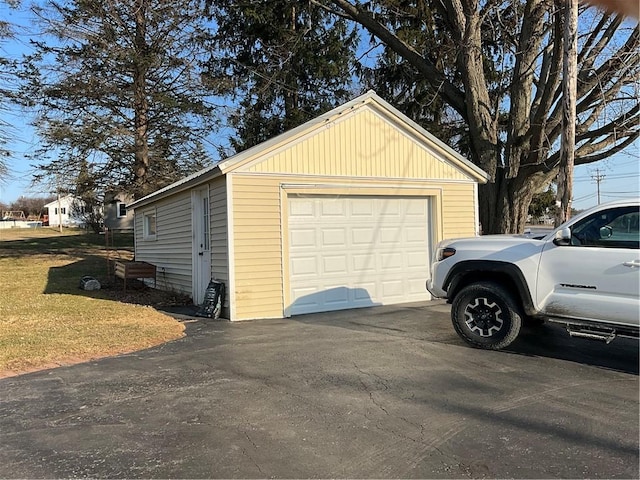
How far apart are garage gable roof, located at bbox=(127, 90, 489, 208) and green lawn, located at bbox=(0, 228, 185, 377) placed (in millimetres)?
2835

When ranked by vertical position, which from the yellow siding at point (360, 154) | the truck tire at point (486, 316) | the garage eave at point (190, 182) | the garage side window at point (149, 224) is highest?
the yellow siding at point (360, 154)

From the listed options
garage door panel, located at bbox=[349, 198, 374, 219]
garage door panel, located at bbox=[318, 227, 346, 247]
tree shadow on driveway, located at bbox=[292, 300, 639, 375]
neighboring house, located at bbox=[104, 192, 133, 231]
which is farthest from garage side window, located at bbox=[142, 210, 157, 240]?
neighboring house, located at bbox=[104, 192, 133, 231]

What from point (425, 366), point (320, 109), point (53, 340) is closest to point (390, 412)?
point (425, 366)

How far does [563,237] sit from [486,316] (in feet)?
4.70

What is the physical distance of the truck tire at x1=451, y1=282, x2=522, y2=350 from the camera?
6.48m

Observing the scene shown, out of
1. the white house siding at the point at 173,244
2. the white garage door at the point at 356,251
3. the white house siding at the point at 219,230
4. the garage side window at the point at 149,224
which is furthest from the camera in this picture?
the garage side window at the point at 149,224

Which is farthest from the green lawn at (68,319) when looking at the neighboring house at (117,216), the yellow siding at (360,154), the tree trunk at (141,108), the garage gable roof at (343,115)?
the neighboring house at (117,216)

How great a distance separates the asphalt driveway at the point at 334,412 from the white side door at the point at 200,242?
3.99 meters

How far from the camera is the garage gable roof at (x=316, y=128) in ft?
31.0

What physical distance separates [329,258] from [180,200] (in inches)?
173

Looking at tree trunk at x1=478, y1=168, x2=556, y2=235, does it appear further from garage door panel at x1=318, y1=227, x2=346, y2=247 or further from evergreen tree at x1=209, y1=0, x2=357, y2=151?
evergreen tree at x1=209, y1=0, x2=357, y2=151

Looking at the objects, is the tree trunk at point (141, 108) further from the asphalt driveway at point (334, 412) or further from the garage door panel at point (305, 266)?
the asphalt driveway at point (334, 412)

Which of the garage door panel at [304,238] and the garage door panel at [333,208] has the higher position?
the garage door panel at [333,208]

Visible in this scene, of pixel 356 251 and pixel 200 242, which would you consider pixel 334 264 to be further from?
pixel 200 242
